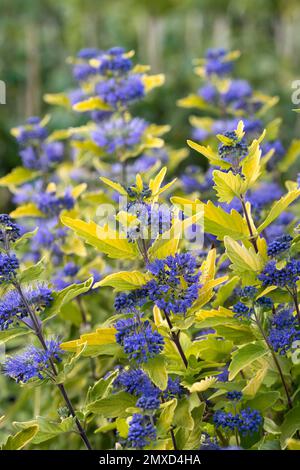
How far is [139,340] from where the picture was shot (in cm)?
148

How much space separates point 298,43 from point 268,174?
20.3 ft

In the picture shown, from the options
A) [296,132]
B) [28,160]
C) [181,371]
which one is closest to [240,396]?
[181,371]

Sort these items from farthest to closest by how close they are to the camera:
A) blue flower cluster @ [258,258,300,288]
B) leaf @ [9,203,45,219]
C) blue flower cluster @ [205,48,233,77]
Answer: blue flower cluster @ [205,48,233,77]
leaf @ [9,203,45,219]
blue flower cluster @ [258,258,300,288]

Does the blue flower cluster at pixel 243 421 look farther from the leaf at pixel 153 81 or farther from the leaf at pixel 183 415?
the leaf at pixel 153 81

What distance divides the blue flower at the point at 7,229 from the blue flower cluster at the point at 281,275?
1.89 ft

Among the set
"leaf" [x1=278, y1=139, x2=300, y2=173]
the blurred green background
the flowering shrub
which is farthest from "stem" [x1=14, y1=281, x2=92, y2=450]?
the blurred green background

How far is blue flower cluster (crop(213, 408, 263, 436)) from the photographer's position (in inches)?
59.8

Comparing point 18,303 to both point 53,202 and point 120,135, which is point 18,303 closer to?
point 53,202

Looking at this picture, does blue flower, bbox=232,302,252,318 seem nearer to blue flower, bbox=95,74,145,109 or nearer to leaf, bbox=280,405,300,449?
leaf, bbox=280,405,300,449

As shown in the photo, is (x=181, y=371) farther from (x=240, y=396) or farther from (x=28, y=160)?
(x=28, y=160)

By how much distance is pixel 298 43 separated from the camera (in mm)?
8508

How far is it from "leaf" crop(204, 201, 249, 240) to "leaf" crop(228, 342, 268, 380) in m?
0.26

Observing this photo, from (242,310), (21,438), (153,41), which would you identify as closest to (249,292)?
(242,310)

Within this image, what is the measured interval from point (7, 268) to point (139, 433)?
0.48 metres
